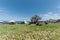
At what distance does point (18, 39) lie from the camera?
27.7ft

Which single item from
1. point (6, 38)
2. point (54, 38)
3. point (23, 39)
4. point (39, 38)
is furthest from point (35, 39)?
point (6, 38)

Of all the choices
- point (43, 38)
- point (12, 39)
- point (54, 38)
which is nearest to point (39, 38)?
point (43, 38)

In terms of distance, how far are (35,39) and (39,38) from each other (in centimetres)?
32

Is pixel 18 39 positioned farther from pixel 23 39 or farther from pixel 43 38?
pixel 43 38

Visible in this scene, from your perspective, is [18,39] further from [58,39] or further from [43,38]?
[58,39]

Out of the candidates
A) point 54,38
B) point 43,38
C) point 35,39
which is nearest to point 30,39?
point 35,39

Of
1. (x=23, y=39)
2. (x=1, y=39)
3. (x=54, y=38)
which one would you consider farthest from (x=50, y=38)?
(x=1, y=39)

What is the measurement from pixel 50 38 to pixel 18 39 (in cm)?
232

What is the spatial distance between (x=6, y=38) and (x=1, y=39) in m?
0.38

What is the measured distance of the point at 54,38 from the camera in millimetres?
8547

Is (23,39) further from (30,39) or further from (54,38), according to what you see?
(54,38)

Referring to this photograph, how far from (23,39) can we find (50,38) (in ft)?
6.43

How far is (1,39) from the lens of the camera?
8.34 meters

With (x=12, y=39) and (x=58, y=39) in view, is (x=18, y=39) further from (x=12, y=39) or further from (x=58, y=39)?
(x=58, y=39)
